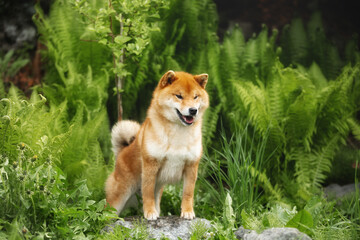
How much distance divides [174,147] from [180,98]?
0.38 metres

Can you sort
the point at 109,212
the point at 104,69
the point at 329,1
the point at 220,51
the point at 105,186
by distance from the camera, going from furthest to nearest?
the point at 329,1 < the point at 220,51 < the point at 104,69 < the point at 105,186 < the point at 109,212

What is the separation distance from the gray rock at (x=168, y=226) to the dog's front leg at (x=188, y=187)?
6 centimetres

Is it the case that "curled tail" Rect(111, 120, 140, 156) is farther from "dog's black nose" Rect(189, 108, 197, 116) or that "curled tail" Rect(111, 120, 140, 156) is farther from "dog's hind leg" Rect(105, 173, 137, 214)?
"dog's black nose" Rect(189, 108, 197, 116)

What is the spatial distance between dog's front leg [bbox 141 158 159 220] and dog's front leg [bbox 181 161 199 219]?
240mm

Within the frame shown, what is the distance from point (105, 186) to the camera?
4.13m

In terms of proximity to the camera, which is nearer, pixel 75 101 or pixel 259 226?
pixel 259 226

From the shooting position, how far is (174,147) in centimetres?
352

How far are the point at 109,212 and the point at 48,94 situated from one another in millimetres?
2652

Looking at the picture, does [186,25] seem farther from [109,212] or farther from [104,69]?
[109,212]

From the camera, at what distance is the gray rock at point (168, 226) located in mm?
3494

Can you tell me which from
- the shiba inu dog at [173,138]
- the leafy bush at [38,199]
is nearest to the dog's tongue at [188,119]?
the shiba inu dog at [173,138]

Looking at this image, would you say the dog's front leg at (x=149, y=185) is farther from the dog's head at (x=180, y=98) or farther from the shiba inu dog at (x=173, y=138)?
the dog's head at (x=180, y=98)

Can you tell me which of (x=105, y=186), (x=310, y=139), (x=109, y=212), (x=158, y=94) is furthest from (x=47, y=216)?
(x=310, y=139)

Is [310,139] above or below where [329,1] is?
below
